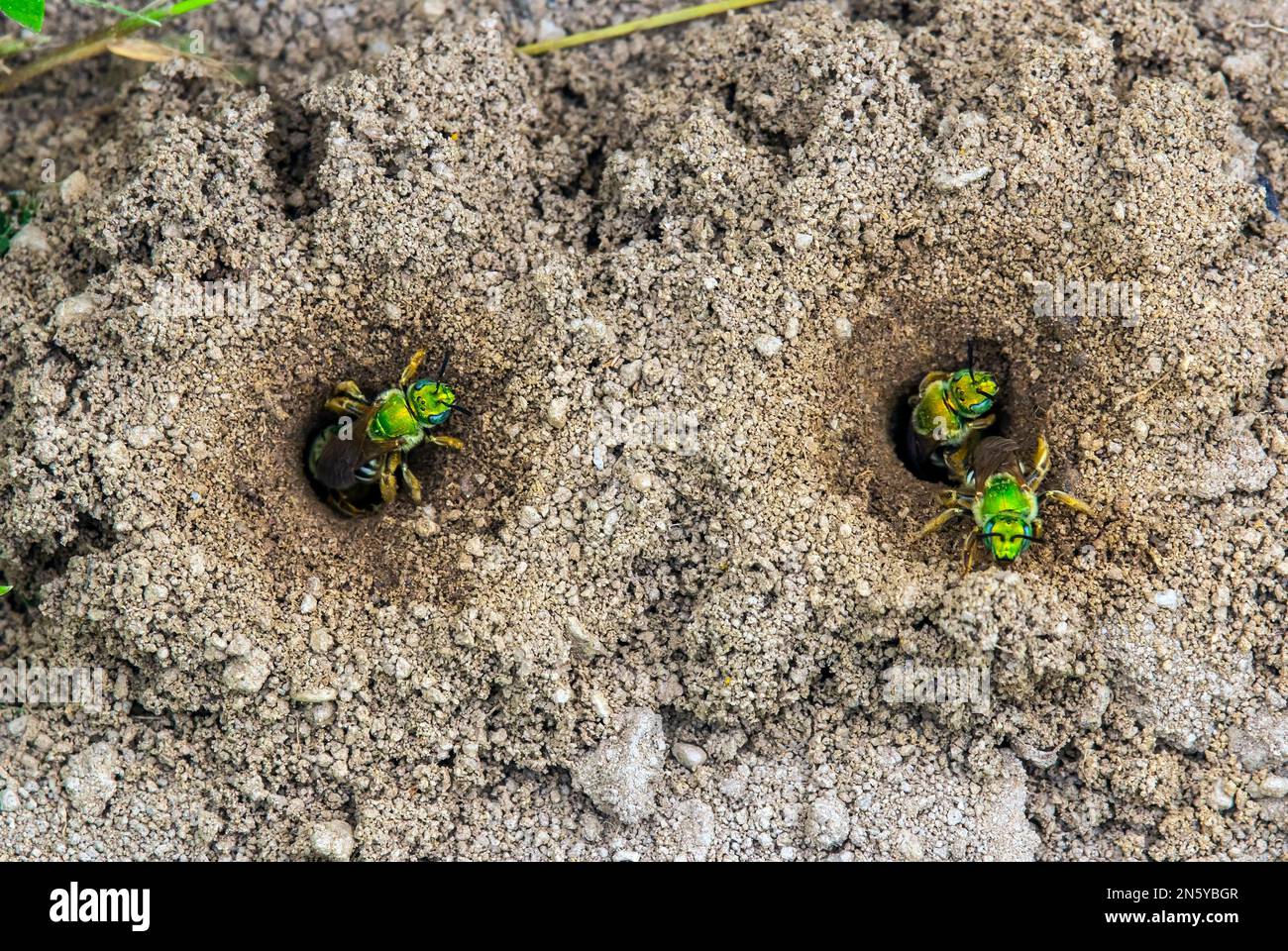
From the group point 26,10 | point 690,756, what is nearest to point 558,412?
point 690,756

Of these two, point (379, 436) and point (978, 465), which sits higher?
point (379, 436)

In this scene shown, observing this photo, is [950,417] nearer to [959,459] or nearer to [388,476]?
[959,459]

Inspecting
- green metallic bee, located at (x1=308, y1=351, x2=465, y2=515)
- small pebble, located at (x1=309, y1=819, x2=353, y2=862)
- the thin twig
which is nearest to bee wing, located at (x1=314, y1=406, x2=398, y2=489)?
green metallic bee, located at (x1=308, y1=351, x2=465, y2=515)

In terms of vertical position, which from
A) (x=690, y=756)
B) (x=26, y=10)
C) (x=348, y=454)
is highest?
(x=26, y=10)

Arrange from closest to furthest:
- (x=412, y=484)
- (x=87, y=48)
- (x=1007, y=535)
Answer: (x=1007, y=535), (x=412, y=484), (x=87, y=48)

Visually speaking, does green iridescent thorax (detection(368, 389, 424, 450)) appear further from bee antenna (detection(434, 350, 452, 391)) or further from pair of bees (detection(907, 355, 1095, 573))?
pair of bees (detection(907, 355, 1095, 573))
